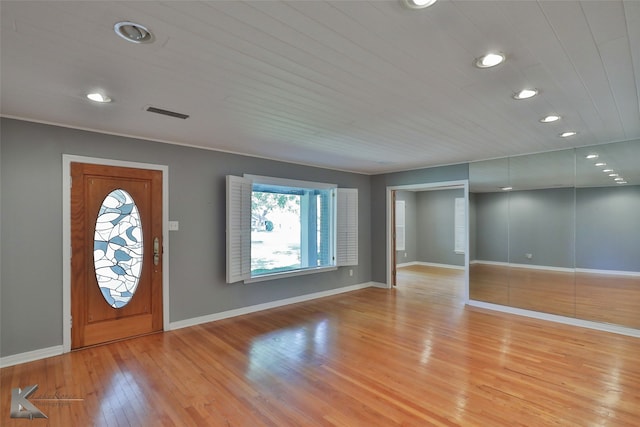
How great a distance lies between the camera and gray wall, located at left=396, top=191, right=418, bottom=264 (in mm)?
9630

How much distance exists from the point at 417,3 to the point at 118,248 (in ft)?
12.6

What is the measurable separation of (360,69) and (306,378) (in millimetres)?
2554

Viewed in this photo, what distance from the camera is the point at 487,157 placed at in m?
5.04

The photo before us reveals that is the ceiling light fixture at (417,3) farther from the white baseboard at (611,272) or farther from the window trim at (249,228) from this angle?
the white baseboard at (611,272)

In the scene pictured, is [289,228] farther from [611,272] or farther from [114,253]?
[611,272]

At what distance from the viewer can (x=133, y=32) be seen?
5.50ft

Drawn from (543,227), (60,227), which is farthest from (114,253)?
(543,227)

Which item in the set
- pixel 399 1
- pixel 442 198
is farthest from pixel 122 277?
pixel 442 198

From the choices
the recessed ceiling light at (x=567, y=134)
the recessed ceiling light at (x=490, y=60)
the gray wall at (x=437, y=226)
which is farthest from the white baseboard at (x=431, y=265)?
the recessed ceiling light at (x=490, y=60)

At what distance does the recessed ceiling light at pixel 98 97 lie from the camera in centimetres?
251

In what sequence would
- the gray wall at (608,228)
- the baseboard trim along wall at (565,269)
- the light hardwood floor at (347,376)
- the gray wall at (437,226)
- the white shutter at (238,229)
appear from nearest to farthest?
the light hardwood floor at (347,376), the gray wall at (608,228), the baseboard trim along wall at (565,269), the white shutter at (238,229), the gray wall at (437,226)

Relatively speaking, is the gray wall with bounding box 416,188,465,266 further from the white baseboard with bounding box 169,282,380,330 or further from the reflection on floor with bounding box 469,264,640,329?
the reflection on floor with bounding box 469,264,640,329

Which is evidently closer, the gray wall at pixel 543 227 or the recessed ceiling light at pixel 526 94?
the recessed ceiling light at pixel 526 94

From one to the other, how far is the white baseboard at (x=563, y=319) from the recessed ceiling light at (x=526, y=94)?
342cm
